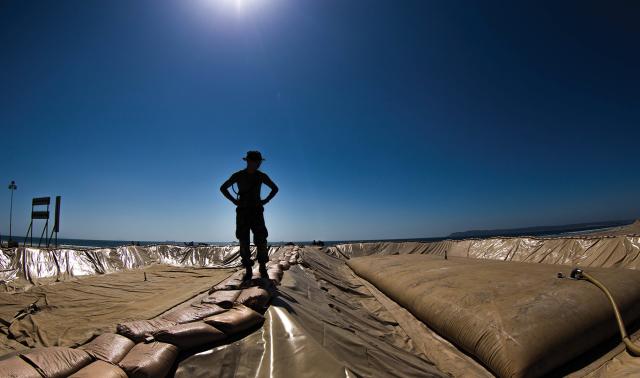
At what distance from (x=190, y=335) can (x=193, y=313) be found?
476 mm

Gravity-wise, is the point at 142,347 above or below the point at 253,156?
below

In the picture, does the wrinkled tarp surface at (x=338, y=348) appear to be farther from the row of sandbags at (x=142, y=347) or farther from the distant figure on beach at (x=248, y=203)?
the distant figure on beach at (x=248, y=203)

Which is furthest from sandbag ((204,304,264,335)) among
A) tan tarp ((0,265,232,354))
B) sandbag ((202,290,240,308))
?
tan tarp ((0,265,232,354))

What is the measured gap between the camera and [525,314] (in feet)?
8.78

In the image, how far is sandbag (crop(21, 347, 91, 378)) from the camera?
1258mm

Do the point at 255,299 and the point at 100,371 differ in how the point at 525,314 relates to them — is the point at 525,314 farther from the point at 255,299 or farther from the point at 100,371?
the point at 100,371

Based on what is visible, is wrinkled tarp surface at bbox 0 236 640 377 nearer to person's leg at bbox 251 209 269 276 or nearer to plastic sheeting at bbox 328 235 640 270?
person's leg at bbox 251 209 269 276

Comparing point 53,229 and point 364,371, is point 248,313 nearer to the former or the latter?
point 364,371

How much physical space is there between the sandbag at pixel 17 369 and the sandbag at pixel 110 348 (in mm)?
278

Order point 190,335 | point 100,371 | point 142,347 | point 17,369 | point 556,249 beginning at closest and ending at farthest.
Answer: point 17,369 < point 100,371 < point 142,347 < point 190,335 < point 556,249

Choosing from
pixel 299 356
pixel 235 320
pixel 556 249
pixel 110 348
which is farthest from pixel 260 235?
pixel 556 249

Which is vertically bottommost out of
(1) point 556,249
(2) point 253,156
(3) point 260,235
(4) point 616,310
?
(1) point 556,249

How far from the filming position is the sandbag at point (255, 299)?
2506 mm

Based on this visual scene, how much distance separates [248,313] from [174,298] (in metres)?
1.94
